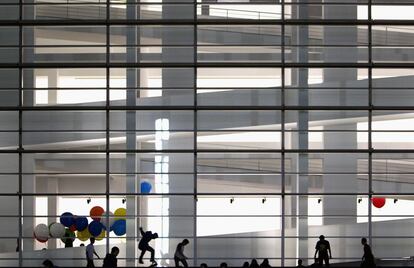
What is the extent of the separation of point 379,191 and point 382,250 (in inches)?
52.3

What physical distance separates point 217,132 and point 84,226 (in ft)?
11.9

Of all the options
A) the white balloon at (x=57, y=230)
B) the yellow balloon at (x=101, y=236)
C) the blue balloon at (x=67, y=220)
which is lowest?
the yellow balloon at (x=101, y=236)

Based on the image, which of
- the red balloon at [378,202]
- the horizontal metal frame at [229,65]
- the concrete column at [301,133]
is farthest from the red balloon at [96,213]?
the red balloon at [378,202]

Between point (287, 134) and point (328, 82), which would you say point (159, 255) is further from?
point (328, 82)

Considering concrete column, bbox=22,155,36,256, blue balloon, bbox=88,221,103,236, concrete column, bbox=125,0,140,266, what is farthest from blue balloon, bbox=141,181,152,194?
concrete column, bbox=22,155,36,256

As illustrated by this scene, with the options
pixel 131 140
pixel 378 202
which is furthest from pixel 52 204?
pixel 378 202

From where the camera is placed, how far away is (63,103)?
24234 mm

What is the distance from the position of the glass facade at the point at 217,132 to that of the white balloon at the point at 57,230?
0.92ft

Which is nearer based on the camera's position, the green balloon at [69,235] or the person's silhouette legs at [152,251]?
the person's silhouette legs at [152,251]

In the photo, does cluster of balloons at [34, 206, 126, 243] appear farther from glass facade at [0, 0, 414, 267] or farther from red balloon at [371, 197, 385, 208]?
red balloon at [371, 197, 385, 208]

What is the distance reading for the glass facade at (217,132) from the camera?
79.2 feet

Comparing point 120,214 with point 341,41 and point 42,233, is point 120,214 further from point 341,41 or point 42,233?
point 341,41

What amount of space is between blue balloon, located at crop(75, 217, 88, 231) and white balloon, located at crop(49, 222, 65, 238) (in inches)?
12.4

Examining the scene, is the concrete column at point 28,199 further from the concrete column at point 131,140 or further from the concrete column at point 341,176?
the concrete column at point 341,176
